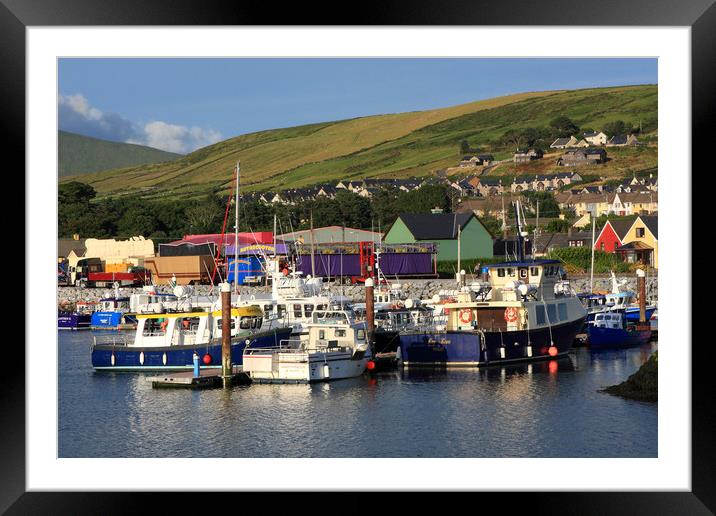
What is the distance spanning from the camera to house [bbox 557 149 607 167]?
13225 cm

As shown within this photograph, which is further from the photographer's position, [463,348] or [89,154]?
[89,154]

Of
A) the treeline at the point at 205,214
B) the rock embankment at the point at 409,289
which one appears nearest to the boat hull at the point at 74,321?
the rock embankment at the point at 409,289

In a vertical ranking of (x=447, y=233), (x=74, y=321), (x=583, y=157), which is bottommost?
(x=74, y=321)

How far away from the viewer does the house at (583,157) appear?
132250mm

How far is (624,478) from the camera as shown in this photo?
1185 cm

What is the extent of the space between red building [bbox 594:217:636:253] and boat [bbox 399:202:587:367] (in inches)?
1461

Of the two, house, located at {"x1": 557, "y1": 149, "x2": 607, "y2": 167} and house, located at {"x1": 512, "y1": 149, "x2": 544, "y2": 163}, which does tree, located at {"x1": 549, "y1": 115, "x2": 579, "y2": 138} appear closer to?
house, located at {"x1": 512, "y1": 149, "x2": 544, "y2": 163}

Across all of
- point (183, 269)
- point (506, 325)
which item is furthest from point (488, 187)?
point (506, 325)

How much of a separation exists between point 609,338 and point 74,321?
30984 mm

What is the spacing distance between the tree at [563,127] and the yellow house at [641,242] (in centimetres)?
7660

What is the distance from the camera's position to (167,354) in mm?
35094

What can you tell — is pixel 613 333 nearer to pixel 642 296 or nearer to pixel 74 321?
pixel 642 296
